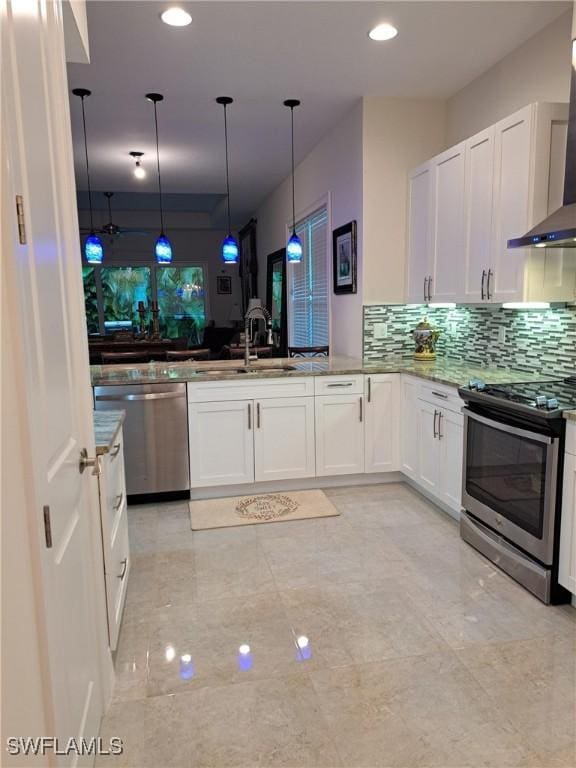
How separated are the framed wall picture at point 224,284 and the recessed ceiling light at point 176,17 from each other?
8.46 metres

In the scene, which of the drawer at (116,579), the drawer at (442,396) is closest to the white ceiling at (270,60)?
the drawer at (442,396)

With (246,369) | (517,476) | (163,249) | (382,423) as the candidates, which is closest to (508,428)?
(517,476)

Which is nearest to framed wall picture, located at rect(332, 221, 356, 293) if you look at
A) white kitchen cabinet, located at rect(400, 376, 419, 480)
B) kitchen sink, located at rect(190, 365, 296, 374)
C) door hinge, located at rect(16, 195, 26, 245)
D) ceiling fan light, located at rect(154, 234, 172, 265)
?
kitchen sink, located at rect(190, 365, 296, 374)

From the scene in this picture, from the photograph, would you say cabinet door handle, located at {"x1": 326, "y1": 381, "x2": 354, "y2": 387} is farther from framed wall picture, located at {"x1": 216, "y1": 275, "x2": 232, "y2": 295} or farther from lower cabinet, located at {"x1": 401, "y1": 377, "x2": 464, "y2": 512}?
framed wall picture, located at {"x1": 216, "y1": 275, "x2": 232, "y2": 295}

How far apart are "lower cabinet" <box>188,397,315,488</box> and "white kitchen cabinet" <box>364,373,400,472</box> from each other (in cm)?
43

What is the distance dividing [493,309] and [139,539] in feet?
9.39

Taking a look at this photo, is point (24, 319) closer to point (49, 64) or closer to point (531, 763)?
point (49, 64)

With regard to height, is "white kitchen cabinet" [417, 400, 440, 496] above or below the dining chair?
below

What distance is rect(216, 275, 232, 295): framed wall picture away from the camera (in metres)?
11.6

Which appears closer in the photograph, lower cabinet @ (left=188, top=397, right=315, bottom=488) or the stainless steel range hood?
the stainless steel range hood

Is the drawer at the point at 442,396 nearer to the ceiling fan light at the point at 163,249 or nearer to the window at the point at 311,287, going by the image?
the window at the point at 311,287

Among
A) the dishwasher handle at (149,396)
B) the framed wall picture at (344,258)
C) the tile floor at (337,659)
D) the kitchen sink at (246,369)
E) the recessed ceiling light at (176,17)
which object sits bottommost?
the tile floor at (337,659)

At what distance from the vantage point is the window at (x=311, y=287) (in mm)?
5785

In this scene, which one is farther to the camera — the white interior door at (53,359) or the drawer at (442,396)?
the drawer at (442,396)
